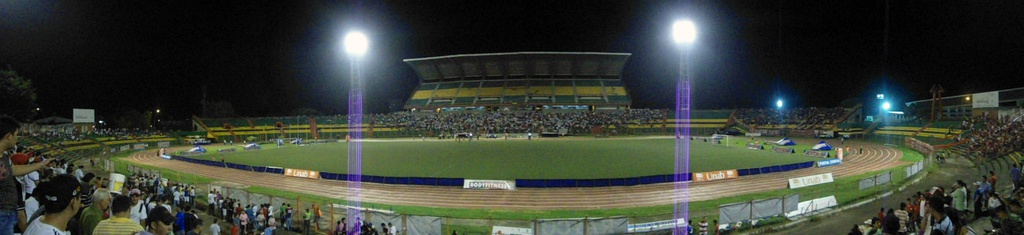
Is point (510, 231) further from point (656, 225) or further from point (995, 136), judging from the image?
point (995, 136)

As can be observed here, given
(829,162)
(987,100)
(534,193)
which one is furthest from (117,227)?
(987,100)

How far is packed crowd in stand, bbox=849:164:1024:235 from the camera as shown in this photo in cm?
601

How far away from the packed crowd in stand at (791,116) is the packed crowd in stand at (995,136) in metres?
24.6

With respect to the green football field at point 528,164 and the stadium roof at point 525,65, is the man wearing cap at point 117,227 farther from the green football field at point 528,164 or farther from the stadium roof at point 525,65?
the stadium roof at point 525,65

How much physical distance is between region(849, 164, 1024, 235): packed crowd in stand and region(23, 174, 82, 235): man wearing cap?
26.2ft

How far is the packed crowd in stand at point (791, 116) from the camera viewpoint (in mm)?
60656

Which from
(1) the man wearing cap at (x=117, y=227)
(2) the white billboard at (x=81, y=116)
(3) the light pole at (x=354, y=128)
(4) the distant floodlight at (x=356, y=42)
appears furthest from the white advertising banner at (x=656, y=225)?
(2) the white billboard at (x=81, y=116)

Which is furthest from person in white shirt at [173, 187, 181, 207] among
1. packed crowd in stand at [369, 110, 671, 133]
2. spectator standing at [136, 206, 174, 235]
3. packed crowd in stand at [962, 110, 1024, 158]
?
packed crowd in stand at [369, 110, 671, 133]

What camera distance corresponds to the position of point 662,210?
1567 centimetres

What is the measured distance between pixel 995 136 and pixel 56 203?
127 ft

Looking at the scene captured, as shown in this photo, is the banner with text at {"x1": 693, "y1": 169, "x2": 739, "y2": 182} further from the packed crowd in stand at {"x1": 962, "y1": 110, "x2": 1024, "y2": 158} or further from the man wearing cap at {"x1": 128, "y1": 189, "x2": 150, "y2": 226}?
the man wearing cap at {"x1": 128, "y1": 189, "x2": 150, "y2": 226}

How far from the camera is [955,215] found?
255 inches

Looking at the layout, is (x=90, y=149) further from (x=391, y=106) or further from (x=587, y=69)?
(x=587, y=69)

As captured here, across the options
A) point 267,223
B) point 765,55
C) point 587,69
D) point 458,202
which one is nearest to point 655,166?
point 458,202
